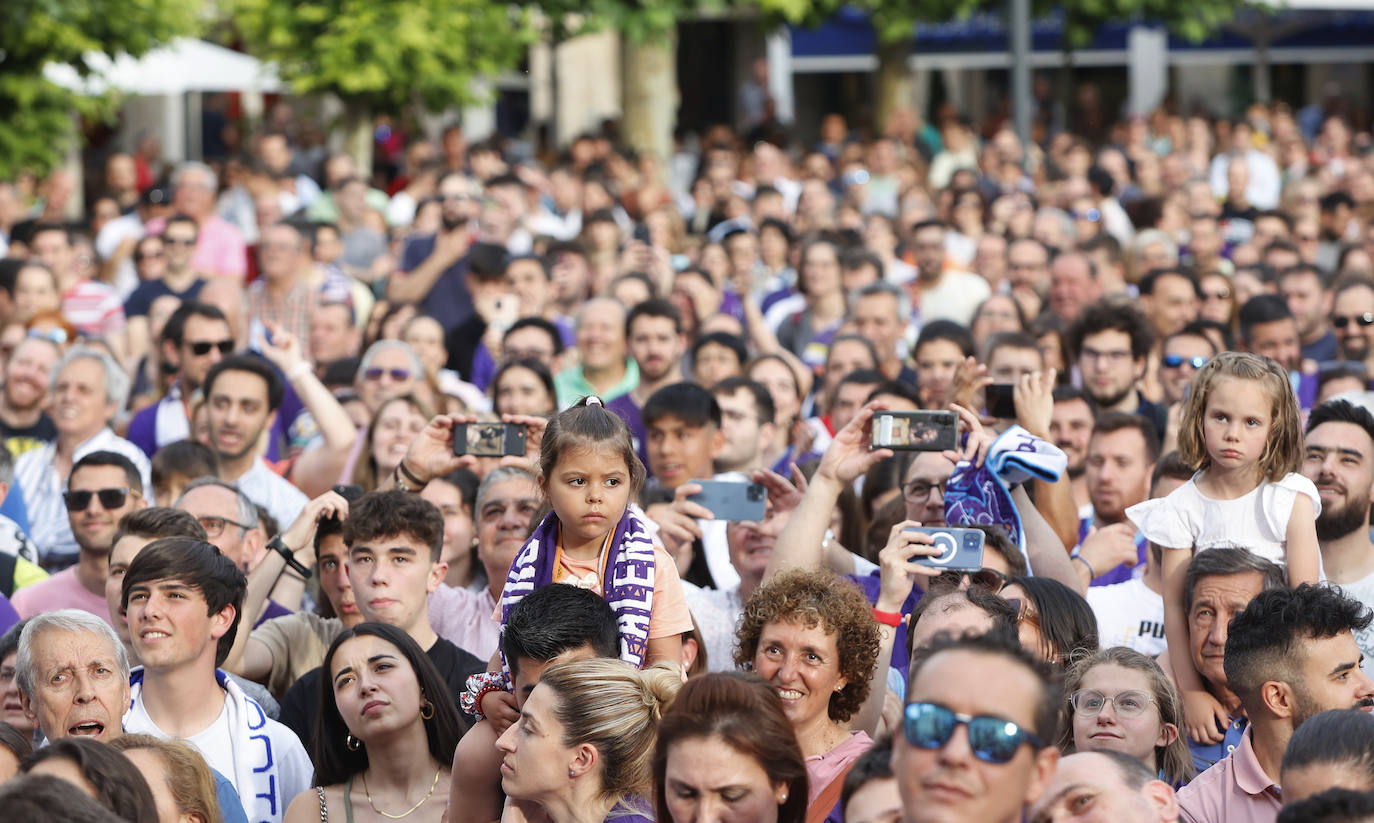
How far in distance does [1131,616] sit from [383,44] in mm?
12609

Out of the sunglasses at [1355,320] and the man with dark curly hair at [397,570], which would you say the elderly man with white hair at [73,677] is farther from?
the sunglasses at [1355,320]

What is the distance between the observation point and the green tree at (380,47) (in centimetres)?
1692

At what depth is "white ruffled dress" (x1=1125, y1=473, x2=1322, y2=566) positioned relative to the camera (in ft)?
17.5

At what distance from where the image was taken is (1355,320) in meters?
8.91

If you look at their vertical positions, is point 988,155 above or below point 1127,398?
above

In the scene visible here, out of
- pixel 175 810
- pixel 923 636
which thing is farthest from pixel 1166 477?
pixel 175 810

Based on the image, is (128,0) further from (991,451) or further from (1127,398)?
(991,451)

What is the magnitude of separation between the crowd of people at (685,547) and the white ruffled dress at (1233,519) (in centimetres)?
1

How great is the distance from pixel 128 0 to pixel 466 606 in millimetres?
10638

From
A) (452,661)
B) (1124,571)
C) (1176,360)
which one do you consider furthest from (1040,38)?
(452,661)

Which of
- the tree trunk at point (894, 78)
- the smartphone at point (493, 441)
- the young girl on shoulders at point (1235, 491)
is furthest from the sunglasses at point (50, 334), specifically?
the tree trunk at point (894, 78)

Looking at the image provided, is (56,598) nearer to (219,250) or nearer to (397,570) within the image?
(397,570)

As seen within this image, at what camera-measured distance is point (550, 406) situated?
26.6ft

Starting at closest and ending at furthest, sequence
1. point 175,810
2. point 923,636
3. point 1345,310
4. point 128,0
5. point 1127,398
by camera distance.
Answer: point 175,810 < point 923,636 < point 1127,398 < point 1345,310 < point 128,0
